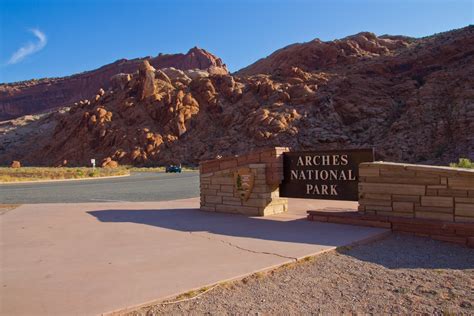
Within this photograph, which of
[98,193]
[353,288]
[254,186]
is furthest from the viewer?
[98,193]

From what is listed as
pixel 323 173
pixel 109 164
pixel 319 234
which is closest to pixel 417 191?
pixel 319 234

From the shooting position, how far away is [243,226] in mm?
8133

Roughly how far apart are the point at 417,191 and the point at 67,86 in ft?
469

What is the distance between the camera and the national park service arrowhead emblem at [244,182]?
952cm

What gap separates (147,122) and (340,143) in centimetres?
2897

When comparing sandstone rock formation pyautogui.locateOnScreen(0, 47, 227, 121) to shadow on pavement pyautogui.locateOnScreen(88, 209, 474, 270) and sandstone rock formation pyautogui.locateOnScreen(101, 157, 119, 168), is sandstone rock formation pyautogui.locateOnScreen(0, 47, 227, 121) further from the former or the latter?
shadow on pavement pyautogui.locateOnScreen(88, 209, 474, 270)

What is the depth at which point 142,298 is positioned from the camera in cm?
400

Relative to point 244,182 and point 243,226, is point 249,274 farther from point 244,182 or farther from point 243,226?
point 244,182

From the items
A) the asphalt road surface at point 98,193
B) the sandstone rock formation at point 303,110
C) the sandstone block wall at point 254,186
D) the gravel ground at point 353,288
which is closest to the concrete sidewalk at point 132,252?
the gravel ground at point 353,288

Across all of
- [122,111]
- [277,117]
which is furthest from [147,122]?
[277,117]

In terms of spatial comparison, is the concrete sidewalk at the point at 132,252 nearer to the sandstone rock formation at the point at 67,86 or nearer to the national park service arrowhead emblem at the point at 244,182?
the national park service arrowhead emblem at the point at 244,182

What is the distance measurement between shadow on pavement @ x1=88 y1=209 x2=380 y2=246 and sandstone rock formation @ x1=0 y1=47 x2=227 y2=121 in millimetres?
124494

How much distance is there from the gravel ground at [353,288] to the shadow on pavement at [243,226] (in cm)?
103

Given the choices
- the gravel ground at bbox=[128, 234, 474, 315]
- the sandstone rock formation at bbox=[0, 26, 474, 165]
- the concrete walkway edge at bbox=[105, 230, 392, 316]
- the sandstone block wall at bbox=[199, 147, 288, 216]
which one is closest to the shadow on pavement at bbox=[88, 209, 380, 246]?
the concrete walkway edge at bbox=[105, 230, 392, 316]
